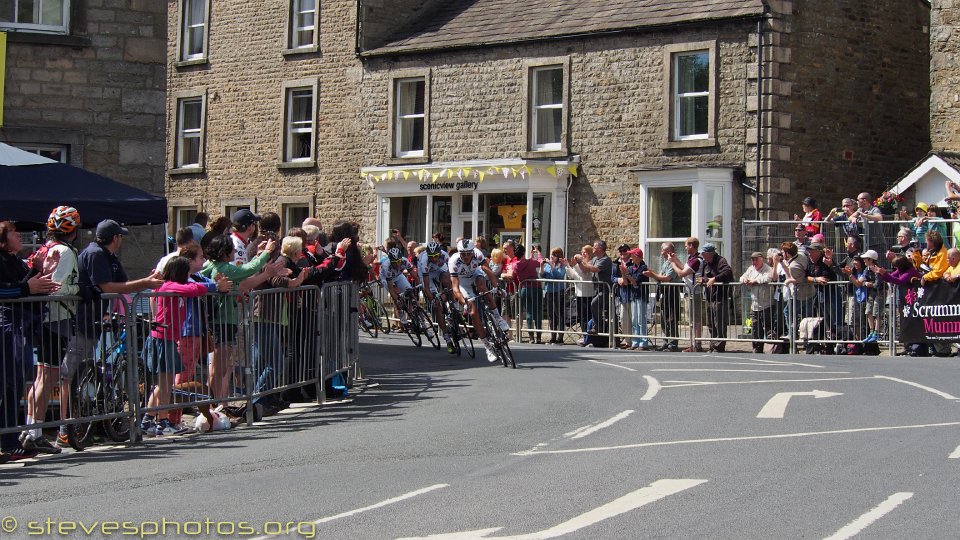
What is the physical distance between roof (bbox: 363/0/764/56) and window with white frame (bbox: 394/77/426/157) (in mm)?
965

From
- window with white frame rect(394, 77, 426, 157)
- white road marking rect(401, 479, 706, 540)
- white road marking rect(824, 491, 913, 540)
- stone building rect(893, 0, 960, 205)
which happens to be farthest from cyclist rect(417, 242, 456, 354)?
window with white frame rect(394, 77, 426, 157)

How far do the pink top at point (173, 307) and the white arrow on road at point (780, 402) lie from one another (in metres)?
5.29

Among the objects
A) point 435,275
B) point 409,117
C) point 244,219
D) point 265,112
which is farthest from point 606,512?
point 265,112

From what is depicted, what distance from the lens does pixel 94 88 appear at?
1983cm

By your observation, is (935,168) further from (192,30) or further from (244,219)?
(192,30)

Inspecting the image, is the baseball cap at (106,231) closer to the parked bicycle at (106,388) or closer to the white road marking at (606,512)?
the parked bicycle at (106,388)

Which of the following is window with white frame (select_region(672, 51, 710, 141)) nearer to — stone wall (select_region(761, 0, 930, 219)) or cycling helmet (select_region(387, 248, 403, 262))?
stone wall (select_region(761, 0, 930, 219))

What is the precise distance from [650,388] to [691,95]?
15.6 m

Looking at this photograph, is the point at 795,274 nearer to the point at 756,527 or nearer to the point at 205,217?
the point at 205,217

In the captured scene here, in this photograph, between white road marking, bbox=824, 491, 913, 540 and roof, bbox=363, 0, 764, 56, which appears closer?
white road marking, bbox=824, 491, 913, 540

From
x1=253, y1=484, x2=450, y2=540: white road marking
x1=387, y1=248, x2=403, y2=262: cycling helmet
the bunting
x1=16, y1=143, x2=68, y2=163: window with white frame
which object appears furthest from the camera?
the bunting

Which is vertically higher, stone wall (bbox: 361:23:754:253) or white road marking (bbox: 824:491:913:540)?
stone wall (bbox: 361:23:754:253)

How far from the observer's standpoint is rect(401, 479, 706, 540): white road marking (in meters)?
7.45

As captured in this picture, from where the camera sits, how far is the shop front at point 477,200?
32.4 meters
